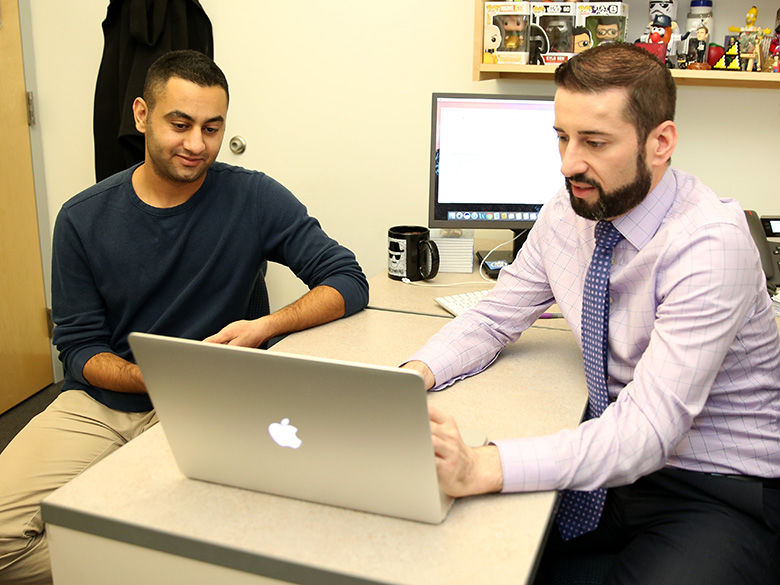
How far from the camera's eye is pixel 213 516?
40.3 inches

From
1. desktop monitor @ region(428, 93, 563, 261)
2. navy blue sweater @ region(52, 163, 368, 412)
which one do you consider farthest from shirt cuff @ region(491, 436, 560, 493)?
desktop monitor @ region(428, 93, 563, 261)

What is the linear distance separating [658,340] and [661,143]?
0.35 meters

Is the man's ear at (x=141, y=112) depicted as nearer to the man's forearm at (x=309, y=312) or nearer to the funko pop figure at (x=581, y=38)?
the man's forearm at (x=309, y=312)

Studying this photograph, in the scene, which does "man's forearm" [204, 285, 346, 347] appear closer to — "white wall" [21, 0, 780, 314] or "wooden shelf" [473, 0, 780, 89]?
"wooden shelf" [473, 0, 780, 89]

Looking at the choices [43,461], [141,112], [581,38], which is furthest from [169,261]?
[581,38]

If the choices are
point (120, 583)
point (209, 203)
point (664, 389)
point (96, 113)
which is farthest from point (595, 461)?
point (96, 113)

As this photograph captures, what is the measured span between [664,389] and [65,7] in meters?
2.71

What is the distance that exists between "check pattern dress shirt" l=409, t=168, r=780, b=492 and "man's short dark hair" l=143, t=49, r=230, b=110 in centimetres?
86

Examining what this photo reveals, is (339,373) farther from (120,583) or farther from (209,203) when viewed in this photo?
(209,203)

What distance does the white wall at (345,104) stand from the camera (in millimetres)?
2516

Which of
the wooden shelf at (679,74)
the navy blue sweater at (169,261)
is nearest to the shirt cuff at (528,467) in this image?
the navy blue sweater at (169,261)

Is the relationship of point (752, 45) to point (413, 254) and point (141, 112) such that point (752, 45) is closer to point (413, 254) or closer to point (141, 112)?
point (413, 254)

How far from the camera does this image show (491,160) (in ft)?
7.31

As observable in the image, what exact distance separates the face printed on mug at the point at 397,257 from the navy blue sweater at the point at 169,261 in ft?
0.81
